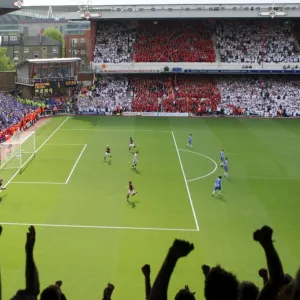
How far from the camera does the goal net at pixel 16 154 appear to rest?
2586 centimetres

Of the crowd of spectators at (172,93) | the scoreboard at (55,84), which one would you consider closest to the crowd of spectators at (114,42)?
the crowd of spectators at (172,93)

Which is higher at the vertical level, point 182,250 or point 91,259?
point 182,250

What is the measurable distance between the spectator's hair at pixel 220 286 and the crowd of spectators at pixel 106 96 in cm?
→ 4331

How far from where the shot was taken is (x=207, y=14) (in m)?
50.2

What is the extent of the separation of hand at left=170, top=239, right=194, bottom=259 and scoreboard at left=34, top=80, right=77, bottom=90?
4396 cm

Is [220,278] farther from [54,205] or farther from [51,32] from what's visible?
[51,32]

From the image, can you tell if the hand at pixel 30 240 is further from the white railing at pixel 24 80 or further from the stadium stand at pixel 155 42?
the stadium stand at pixel 155 42

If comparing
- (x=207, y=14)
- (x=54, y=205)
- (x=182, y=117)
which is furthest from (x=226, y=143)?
(x=207, y=14)

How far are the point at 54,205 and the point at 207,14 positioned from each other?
36453mm

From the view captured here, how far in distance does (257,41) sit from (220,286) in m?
52.8

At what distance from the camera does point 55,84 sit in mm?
46500

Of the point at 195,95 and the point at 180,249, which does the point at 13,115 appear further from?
the point at 180,249

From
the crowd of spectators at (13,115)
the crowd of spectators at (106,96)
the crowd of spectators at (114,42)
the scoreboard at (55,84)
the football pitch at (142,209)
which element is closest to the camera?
the football pitch at (142,209)

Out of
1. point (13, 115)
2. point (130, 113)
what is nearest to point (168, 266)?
point (13, 115)
